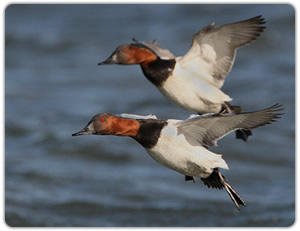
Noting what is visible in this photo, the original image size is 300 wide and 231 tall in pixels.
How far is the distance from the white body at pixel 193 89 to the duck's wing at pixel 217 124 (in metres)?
1.01

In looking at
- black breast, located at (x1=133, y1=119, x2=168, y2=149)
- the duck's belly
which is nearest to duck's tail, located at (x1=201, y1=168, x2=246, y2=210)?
→ black breast, located at (x1=133, y1=119, x2=168, y2=149)

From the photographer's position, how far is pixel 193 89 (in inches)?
269

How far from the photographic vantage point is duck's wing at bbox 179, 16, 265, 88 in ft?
22.1

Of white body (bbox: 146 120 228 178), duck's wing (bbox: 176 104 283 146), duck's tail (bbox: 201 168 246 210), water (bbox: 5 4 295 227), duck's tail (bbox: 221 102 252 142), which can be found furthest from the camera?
water (bbox: 5 4 295 227)

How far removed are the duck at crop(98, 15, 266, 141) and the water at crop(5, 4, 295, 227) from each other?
16.0 feet

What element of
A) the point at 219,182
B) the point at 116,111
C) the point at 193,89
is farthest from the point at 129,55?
the point at 116,111

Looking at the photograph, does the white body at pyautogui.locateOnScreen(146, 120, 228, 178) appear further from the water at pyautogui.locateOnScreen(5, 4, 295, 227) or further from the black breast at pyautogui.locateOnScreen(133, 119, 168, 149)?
the water at pyautogui.locateOnScreen(5, 4, 295, 227)

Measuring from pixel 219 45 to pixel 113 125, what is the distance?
1.84 m

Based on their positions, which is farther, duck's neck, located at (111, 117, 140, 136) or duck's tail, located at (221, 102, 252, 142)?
duck's tail, located at (221, 102, 252, 142)

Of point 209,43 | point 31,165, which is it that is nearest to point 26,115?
point 31,165

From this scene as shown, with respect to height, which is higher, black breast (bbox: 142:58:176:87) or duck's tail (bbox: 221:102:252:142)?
black breast (bbox: 142:58:176:87)

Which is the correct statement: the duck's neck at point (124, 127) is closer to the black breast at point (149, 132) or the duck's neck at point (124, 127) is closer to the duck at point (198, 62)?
the black breast at point (149, 132)

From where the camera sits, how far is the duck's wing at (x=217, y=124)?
18.1 feet

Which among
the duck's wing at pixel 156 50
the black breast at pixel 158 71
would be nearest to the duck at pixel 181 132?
the black breast at pixel 158 71
